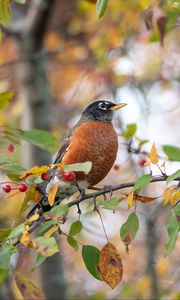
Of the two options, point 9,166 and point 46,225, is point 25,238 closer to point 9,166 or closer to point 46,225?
point 46,225

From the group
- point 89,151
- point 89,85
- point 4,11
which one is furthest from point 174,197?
point 89,85

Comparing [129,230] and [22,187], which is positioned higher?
[22,187]

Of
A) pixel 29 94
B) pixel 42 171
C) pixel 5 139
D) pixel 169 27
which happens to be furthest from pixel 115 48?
pixel 42 171

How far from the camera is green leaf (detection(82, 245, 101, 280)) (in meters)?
2.26

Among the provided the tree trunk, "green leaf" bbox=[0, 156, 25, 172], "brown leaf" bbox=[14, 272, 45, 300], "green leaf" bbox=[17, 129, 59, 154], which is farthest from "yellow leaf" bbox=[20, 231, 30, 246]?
the tree trunk

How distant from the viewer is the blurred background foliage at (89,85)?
4582 millimetres

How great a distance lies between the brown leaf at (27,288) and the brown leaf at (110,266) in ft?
0.77

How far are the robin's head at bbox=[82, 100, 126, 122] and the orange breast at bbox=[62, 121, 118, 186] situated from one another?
13.8 inches

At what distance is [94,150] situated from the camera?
11.8 feet

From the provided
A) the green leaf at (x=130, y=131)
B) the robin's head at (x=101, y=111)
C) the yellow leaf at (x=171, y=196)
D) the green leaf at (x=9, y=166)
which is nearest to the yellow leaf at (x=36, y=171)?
the green leaf at (x=9, y=166)

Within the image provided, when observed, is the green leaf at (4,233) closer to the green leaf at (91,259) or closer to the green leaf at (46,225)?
the green leaf at (46,225)

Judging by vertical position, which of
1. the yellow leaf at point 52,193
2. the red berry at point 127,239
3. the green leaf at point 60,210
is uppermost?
the yellow leaf at point 52,193

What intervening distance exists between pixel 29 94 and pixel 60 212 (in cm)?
293

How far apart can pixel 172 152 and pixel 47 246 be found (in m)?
0.91
